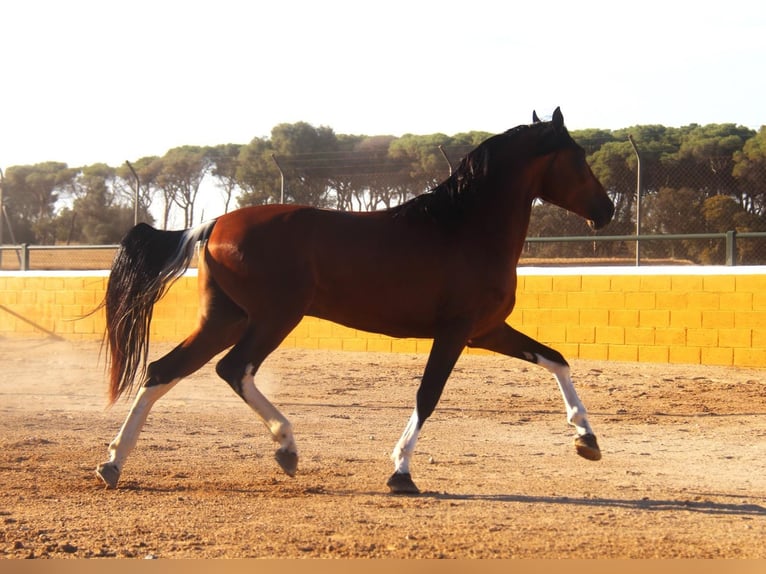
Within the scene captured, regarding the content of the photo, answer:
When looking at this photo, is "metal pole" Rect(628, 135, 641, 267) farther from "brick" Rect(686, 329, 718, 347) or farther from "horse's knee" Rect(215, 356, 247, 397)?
"horse's knee" Rect(215, 356, 247, 397)

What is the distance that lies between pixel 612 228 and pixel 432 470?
10.6m

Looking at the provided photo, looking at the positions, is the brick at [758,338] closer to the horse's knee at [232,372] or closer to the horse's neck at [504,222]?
the horse's neck at [504,222]

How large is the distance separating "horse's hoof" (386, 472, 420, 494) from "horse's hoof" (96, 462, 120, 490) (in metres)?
1.54

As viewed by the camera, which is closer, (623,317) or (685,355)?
(685,355)

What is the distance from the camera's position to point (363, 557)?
4176mm

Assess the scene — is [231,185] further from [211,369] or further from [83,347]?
[211,369]

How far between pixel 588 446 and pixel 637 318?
6.82 metres

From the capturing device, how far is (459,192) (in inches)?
249

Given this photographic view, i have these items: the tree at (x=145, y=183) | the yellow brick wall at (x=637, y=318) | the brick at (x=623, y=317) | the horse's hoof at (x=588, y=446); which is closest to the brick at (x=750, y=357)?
the yellow brick wall at (x=637, y=318)

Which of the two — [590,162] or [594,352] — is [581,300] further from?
[590,162]

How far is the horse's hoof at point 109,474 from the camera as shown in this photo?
577cm

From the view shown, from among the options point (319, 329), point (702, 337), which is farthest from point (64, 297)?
point (702, 337)

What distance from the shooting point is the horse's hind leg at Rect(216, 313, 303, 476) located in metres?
5.91

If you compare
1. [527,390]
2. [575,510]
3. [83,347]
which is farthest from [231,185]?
[575,510]
